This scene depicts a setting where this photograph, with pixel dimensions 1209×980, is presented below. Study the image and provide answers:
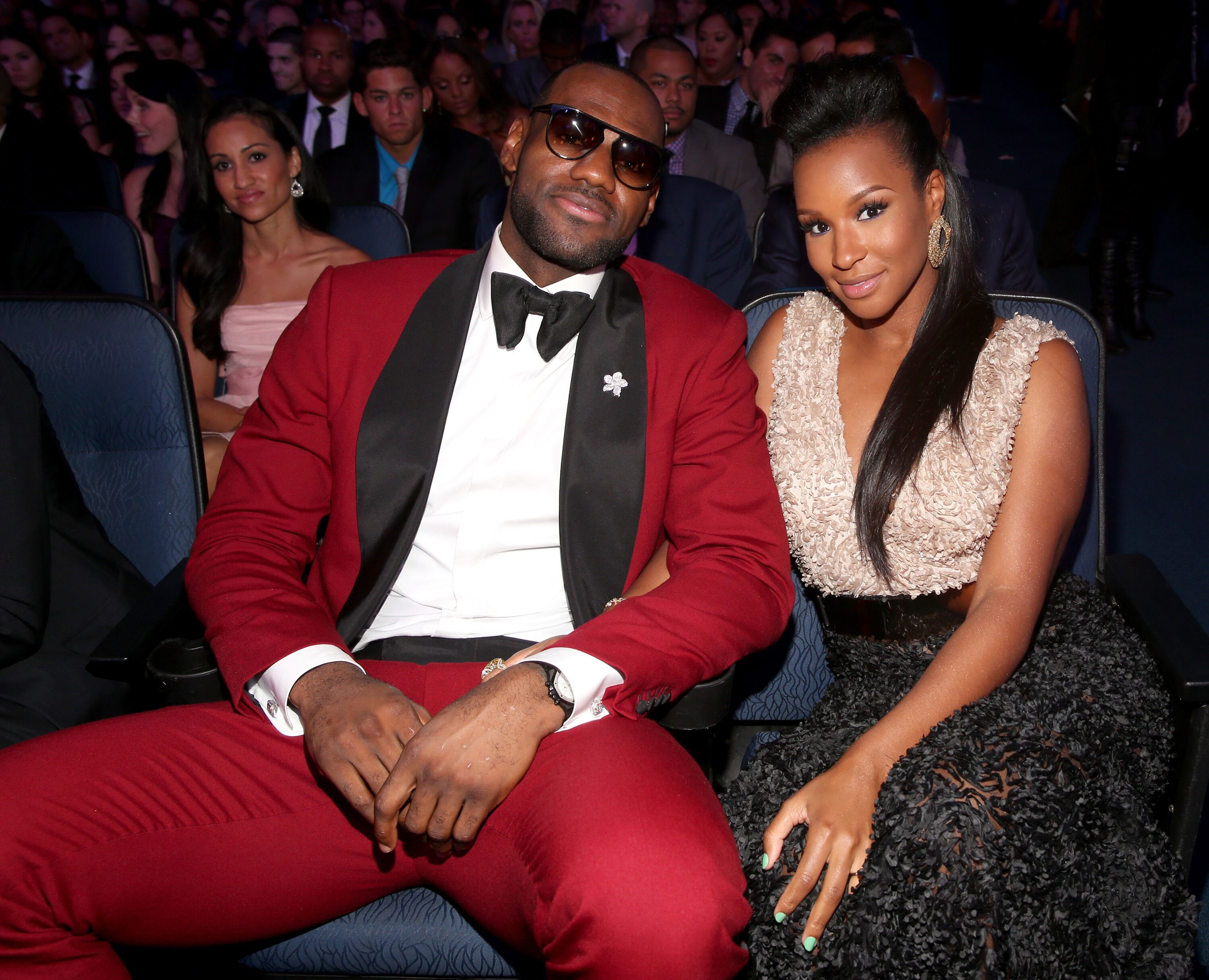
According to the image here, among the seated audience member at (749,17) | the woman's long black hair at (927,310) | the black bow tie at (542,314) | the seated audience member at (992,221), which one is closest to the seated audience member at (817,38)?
the seated audience member at (749,17)

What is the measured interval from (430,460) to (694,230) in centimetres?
193

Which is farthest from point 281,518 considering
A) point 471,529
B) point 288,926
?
point 288,926

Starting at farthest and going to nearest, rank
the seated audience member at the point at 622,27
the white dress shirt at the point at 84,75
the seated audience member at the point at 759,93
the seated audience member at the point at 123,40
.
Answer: the white dress shirt at the point at 84,75 < the seated audience member at the point at 123,40 < the seated audience member at the point at 622,27 < the seated audience member at the point at 759,93

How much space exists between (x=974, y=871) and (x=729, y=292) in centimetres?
246

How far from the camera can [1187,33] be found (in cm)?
425

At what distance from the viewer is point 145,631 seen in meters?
1.51

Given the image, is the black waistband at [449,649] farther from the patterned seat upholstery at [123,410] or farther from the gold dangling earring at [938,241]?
the gold dangling earring at [938,241]

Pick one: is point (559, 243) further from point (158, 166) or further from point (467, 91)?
point (467, 91)

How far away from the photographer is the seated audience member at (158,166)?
12.2ft

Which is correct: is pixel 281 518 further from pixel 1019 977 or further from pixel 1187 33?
pixel 1187 33

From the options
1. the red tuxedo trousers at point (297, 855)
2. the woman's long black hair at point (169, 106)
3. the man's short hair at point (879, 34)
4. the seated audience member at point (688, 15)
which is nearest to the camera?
the red tuxedo trousers at point (297, 855)

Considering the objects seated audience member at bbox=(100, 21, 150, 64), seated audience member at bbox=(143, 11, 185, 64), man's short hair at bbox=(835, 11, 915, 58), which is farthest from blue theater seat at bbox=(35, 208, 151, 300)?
seated audience member at bbox=(143, 11, 185, 64)

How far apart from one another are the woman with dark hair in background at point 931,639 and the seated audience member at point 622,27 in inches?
200

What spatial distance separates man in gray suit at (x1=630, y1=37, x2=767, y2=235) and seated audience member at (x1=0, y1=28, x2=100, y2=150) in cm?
316
